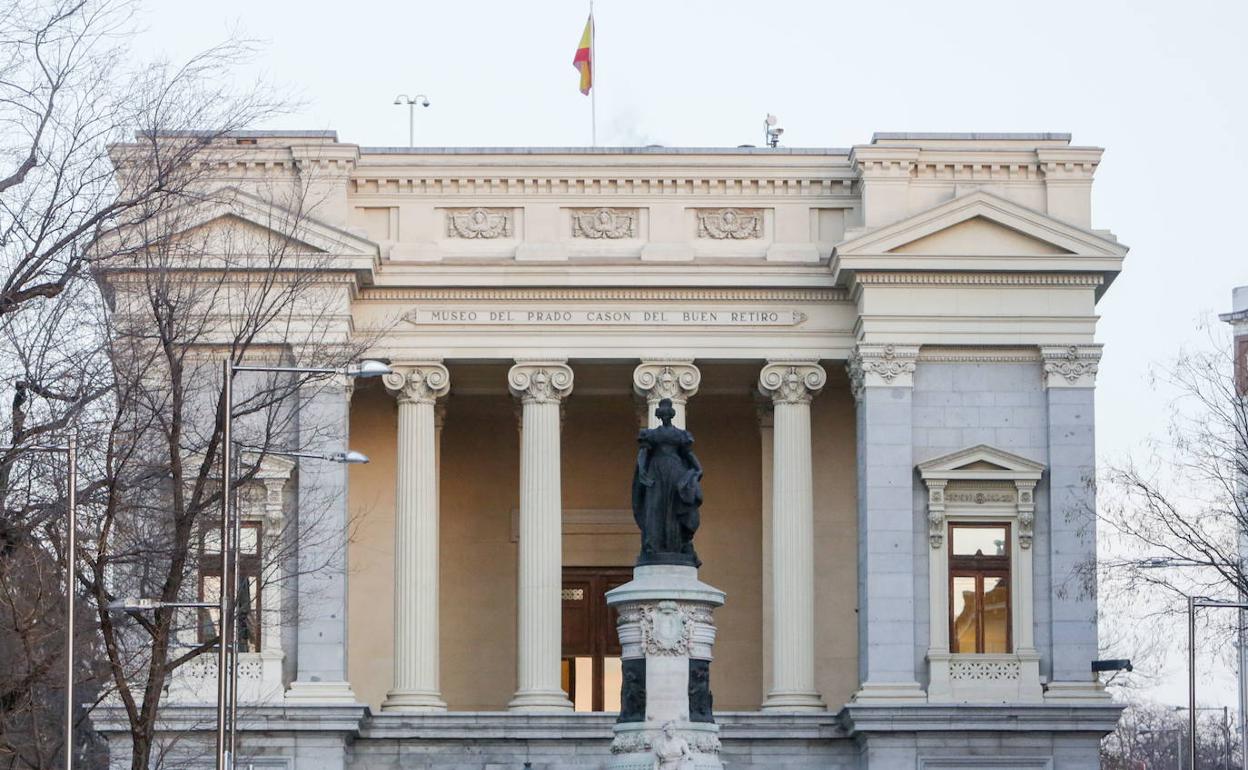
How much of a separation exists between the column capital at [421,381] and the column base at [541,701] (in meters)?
7.48

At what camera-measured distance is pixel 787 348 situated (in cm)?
6575

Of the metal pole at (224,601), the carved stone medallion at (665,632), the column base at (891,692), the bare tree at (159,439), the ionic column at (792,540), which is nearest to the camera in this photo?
the metal pole at (224,601)

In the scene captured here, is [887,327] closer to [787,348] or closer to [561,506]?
[787,348]

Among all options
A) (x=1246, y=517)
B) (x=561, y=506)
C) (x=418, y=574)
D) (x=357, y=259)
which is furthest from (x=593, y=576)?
(x=1246, y=517)

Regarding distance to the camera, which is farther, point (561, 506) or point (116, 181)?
point (561, 506)

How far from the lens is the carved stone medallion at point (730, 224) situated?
66188mm

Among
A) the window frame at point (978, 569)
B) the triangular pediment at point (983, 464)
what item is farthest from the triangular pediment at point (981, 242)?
the window frame at point (978, 569)

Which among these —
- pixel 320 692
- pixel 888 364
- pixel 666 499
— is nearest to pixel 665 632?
pixel 666 499

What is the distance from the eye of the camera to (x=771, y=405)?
67.5 metres

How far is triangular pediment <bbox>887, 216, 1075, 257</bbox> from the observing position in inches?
2532

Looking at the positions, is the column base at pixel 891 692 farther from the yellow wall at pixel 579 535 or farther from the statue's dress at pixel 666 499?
the statue's dress at pixel 666 499

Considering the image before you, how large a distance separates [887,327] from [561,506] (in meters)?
10.2

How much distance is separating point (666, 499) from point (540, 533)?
67.6 feet

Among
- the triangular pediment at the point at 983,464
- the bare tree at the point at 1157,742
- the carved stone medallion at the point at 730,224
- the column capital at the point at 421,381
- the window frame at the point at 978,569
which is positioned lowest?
the bare tree at the point at 1157,742
